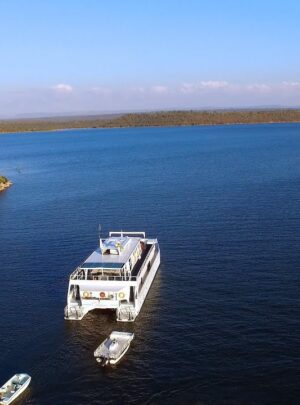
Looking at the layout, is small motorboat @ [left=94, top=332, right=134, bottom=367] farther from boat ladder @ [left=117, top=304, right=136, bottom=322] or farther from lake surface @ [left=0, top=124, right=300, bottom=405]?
boat ladder @ [left=117, top=304, right=136, bottom=322]

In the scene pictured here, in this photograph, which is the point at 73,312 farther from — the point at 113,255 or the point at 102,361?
the point at 102,361

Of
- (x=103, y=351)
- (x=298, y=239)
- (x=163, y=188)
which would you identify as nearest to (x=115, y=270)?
(x=103, y=351)

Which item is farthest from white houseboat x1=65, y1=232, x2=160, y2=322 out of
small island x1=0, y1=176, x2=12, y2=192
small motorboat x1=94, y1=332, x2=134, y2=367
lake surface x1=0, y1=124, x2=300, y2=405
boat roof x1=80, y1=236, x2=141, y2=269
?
small island x1=0, y1=176, x2=12, y2=192

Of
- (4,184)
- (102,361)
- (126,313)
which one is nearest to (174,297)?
(126,313)

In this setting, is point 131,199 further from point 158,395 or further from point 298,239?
point 158,395

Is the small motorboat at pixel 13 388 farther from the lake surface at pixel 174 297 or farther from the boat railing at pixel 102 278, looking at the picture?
the boat railing at pixel 102 278

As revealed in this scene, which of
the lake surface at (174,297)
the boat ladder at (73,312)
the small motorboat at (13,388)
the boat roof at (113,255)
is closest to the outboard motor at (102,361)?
the lake surface at (174,297)
